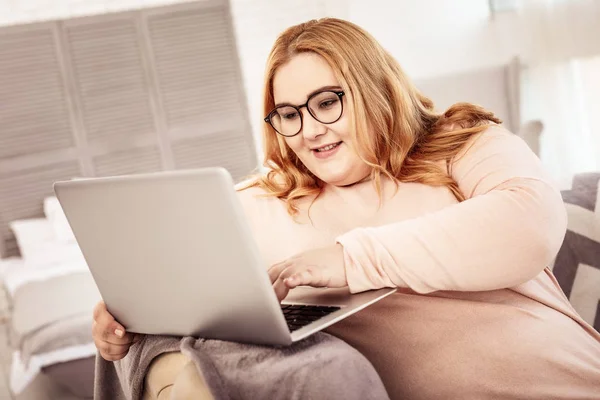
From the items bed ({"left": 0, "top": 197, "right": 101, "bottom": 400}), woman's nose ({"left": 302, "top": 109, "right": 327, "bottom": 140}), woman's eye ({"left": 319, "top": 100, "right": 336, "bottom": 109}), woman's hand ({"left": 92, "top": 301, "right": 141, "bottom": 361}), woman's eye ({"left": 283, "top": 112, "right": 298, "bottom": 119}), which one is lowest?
bed ({"left": 0, "top": 197, "right": 101, "bottom": 400})

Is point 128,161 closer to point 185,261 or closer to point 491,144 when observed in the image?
point 491,144

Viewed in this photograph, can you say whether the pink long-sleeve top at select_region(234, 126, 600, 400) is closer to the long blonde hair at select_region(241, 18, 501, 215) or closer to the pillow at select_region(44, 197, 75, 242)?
the long blonde hair at select_region(241, 18, 501, 215)

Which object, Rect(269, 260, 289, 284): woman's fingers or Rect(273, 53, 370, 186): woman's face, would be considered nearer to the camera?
Rect(269, 260, 289, 284): woman's fingers

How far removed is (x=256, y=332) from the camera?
39.0 inches

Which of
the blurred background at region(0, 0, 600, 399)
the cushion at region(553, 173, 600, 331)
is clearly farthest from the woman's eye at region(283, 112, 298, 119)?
the blurred background at region(0, 0, 600, 399)

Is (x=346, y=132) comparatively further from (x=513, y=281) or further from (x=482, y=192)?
(x=513, y=281)

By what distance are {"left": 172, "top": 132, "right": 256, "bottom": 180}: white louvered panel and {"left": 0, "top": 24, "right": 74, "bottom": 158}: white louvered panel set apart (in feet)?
3.06

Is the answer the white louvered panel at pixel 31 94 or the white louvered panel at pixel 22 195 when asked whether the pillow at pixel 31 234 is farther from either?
the white louvered panel at pixel 31 94

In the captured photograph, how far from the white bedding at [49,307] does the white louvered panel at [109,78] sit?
222 cm

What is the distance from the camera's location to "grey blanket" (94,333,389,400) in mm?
920

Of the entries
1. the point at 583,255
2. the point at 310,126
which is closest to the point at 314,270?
the point at 310,126

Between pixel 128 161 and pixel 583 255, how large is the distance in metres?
4.58

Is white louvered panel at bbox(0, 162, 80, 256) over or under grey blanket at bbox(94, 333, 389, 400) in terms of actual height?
under

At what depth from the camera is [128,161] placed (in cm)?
577
